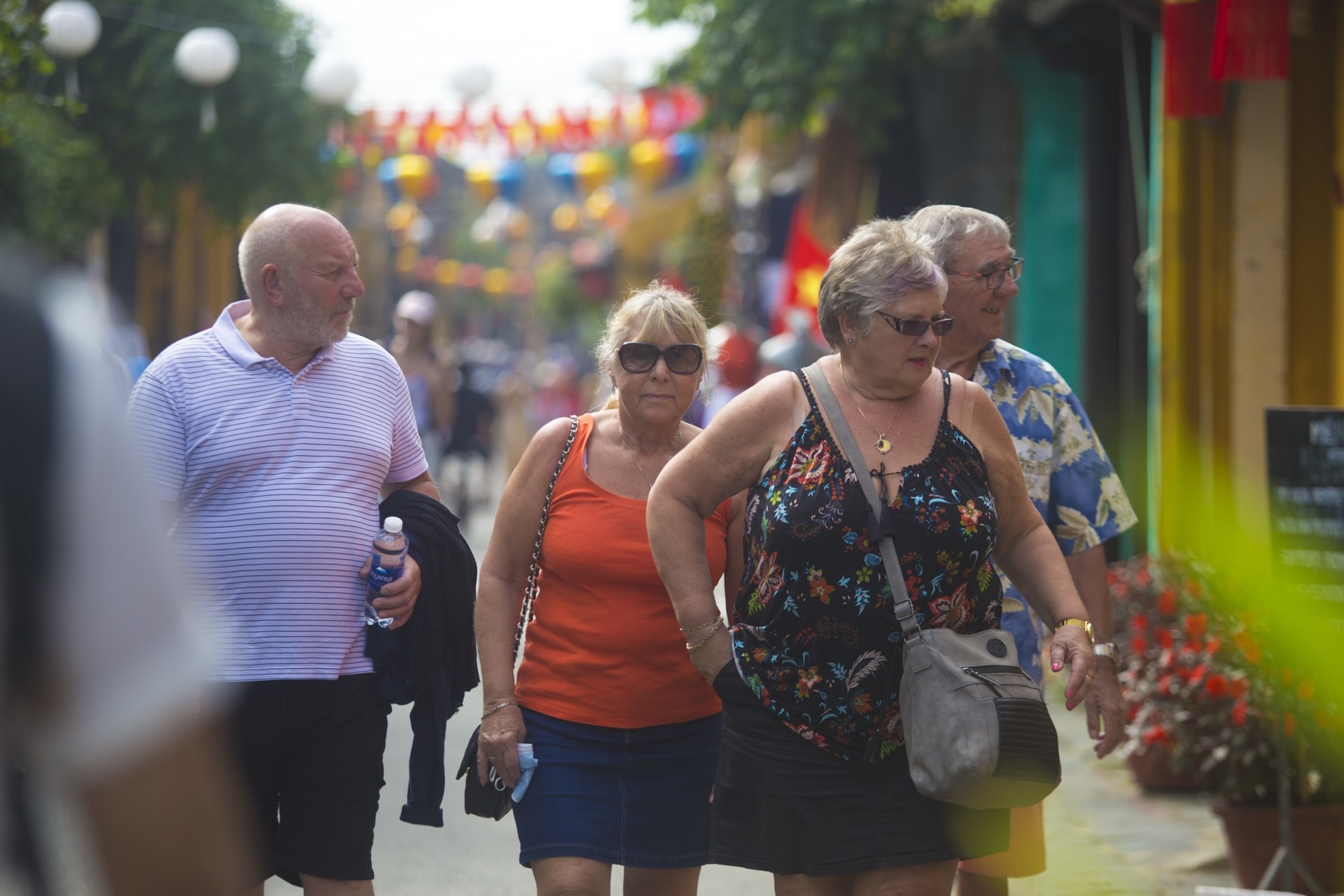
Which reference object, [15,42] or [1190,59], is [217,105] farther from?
[1190,59]

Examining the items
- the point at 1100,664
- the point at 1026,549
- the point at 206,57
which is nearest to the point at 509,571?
the point at 1026,549

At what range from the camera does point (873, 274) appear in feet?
11.0

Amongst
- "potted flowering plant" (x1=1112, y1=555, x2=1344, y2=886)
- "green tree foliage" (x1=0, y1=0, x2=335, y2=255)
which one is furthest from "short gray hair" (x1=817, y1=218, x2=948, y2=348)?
"green tree foliage" (x1=0, y1=0, x2=335, y2=255)

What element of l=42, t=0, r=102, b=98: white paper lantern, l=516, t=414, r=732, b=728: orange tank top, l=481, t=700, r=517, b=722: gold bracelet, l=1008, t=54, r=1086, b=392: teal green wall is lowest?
l=481, t=700, r=517, b=722: gold bracelet

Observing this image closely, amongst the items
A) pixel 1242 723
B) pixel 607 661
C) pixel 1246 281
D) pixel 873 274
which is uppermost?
pixel 1246 281

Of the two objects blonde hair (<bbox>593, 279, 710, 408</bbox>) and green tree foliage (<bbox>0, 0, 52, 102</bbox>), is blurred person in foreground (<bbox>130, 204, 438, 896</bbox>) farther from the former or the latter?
green tree foliage (<bbox>0, 0, 52, 102</bbox>)

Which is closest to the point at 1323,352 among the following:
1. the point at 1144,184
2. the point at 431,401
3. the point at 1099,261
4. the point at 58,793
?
the point at 1144,184

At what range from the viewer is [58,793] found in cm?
138

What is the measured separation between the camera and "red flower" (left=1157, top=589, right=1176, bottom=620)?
6.37m

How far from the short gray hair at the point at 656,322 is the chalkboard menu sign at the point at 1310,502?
6.34ft

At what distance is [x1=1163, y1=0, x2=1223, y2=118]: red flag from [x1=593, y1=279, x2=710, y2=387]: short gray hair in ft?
13.6

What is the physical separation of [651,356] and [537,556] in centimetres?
55

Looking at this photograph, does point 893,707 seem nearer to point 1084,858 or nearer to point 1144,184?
point 1084,858

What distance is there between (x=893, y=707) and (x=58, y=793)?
2159mm
